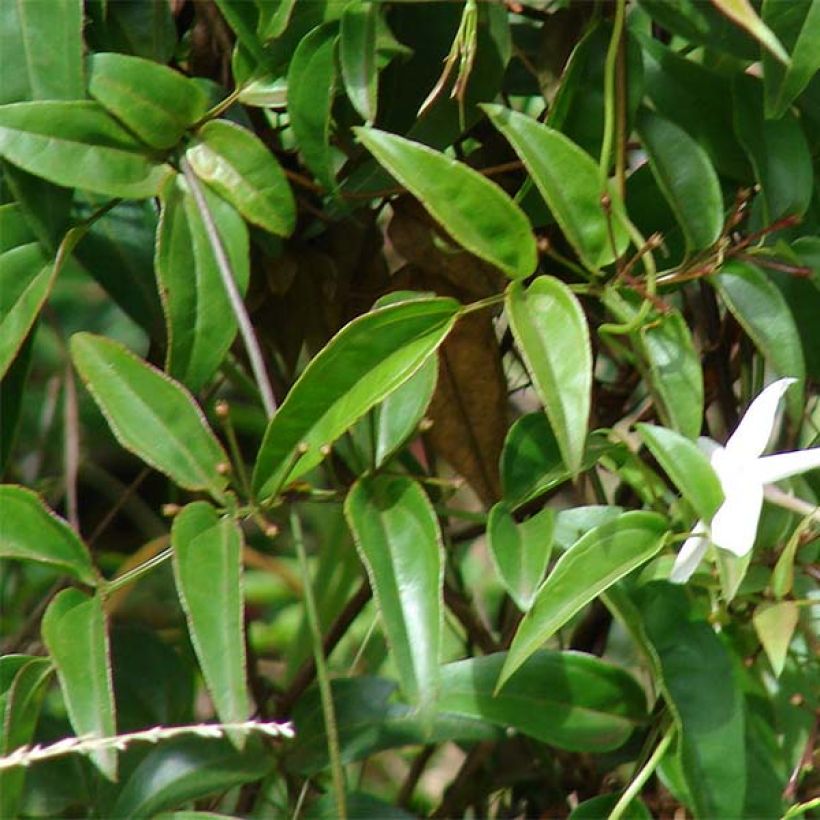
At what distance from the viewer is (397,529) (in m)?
0.55

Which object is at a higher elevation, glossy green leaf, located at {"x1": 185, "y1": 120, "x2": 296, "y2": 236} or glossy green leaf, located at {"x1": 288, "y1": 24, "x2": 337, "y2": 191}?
glossy green leaf, located at {"x1": 288, "y1": 24, "x2": 337, "y2": 191}

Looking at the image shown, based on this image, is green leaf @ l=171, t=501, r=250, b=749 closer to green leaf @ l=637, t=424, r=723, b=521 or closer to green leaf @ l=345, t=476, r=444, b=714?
green leaf @ l=345, t=476, r=444, b=714

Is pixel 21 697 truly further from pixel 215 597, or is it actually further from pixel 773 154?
pixel 773 154

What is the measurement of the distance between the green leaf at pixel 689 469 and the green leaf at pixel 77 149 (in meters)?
0.25

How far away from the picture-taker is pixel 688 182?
0.58m

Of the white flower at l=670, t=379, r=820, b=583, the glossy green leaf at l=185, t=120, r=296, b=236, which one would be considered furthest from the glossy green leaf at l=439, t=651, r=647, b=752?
the glossy green leaf at l=185, t=120, r=296, b=236

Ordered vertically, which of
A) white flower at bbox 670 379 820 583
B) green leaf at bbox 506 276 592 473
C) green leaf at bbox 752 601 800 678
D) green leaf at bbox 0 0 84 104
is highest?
green leaf at bbox 0 0 84 104

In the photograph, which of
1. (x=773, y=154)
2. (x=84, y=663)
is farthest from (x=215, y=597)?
(x=773, y=154)

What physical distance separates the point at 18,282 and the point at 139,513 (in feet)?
3.32

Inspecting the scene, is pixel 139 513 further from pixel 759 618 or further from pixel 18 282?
pixel 759 618

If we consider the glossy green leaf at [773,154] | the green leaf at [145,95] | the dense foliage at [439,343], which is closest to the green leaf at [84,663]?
the dense foliage at [439,343]

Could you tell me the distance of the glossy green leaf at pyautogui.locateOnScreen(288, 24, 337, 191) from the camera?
58cm

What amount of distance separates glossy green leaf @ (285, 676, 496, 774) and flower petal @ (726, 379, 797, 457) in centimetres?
19

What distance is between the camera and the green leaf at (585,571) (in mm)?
510
